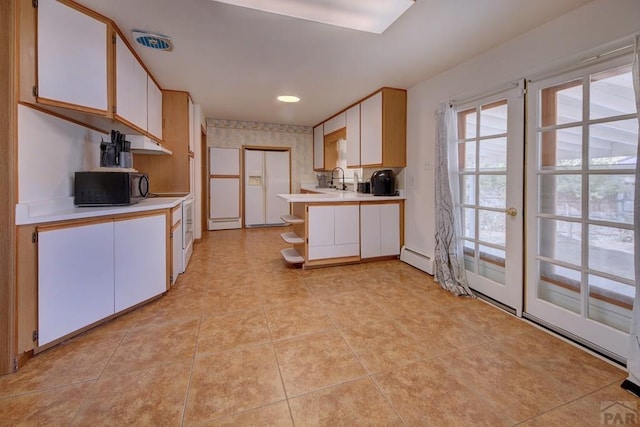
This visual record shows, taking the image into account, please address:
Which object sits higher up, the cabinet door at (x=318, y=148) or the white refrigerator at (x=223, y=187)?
the cabinet door at (x=318, y=148)

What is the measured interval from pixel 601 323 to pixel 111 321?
3.47 metres

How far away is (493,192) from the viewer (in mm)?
2607

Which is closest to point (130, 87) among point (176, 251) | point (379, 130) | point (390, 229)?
point (176, 251)

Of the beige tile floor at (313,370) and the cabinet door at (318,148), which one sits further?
the cabinet door at (318,148)

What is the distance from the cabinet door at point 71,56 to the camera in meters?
1.79

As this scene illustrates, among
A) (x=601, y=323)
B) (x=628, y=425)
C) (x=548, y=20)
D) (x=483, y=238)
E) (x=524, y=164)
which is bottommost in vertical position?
(x=628, y=425)

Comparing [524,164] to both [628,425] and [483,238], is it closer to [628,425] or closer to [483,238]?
[483,238]

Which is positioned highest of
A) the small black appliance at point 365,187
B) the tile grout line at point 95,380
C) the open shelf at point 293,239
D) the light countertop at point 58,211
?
the small black appliance at point 365,187

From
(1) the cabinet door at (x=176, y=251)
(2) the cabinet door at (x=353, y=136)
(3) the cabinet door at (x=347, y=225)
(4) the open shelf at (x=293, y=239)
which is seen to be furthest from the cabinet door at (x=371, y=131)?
(1) the cabinet door at (x=176, y=251)

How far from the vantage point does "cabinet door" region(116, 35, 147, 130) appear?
7.80ft

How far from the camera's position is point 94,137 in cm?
264

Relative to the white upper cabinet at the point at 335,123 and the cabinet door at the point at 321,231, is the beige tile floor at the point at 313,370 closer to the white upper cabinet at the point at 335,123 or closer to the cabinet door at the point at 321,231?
the cabinet door at the point at 321,231

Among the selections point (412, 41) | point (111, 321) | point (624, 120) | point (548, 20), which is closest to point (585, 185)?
point (624, 120)

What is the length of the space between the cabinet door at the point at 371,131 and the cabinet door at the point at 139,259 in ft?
8.87
